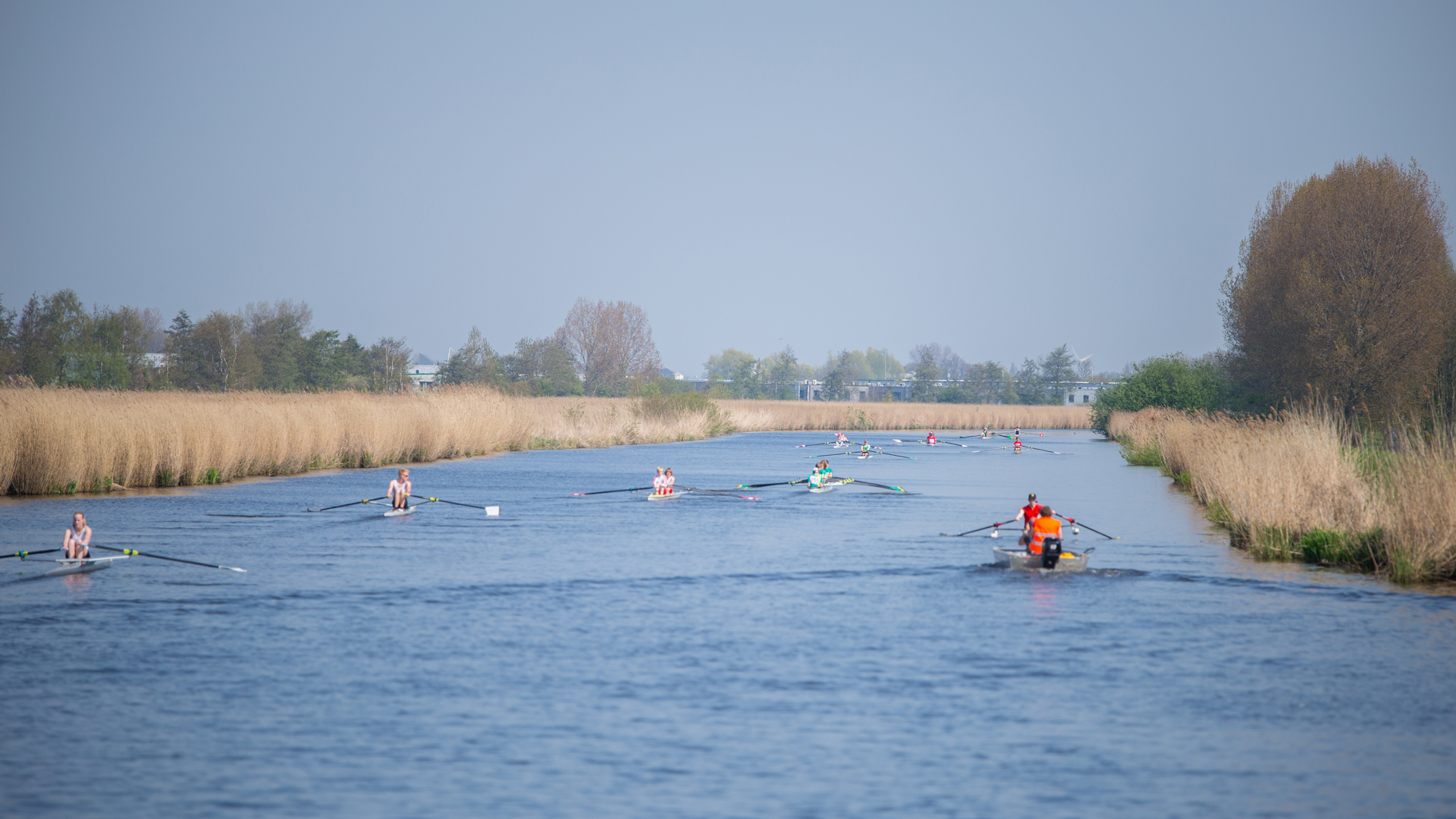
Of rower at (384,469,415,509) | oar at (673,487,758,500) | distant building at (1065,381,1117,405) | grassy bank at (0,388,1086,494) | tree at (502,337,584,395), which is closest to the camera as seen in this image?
rower at (384,469,415,509)

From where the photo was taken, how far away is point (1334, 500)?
64.6 ft

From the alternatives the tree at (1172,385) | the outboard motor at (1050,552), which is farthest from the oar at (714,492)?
the tree at (1172,385)

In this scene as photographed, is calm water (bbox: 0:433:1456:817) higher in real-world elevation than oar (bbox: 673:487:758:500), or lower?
lower

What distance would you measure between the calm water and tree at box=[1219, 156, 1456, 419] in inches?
799

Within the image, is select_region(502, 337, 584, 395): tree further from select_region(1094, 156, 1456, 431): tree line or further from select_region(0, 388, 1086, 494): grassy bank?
select_region(1094, 156, 1456, 431): tree line

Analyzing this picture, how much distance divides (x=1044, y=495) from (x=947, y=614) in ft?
62.7

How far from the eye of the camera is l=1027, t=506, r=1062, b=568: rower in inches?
706

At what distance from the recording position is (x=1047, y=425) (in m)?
96.9

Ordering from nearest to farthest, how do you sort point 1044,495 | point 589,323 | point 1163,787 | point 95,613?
point 1163,787, point 95,613, point 1044,495, point 589,323

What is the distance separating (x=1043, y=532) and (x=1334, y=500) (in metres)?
5.39

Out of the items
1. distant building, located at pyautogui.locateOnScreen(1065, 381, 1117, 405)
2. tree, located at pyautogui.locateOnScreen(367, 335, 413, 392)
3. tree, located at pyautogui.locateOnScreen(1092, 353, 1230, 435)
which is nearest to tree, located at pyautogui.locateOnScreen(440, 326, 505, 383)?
tree, located at pyautogui.locateOnScreen(367, 335, 413, 392)

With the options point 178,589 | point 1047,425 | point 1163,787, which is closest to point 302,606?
point 178,589

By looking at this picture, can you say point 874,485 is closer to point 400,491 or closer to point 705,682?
point 400,491

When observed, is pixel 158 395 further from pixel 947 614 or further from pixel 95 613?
pixel 947 614
